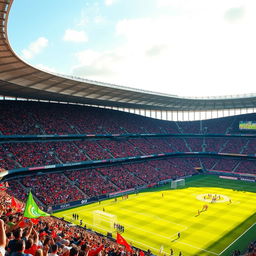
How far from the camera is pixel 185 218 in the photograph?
119ft

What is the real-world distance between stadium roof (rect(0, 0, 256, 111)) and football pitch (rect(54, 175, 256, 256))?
19673 mm

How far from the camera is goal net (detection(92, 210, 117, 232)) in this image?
33.5 meters

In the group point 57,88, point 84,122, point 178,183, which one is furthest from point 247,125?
point 57,88

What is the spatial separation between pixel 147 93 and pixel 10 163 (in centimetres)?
2985

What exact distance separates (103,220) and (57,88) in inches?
907

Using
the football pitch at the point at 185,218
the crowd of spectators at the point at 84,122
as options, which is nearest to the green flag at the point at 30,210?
the football pitch at the point at 185,218

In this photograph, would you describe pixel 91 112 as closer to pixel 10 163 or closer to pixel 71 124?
pixel 71 124

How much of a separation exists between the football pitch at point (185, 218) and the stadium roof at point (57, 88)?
19.7 metres

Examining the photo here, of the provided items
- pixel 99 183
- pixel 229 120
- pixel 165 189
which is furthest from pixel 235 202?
pixel 229 120

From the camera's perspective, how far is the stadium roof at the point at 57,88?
27.7m

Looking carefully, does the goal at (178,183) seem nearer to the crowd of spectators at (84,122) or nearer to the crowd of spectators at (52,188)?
the crowd of spectators at (84,122)

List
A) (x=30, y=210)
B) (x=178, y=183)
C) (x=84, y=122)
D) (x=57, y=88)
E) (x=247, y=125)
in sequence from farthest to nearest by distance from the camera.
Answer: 1. (x=247, y=125)
2. (x=84, y=122)
3. (x=178, y=183)
4. (x=57, y=88)
5. (x=30, y=210)

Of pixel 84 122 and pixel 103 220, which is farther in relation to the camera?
pixel 84 122

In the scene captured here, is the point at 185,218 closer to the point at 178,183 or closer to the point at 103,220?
the point at 103,220
